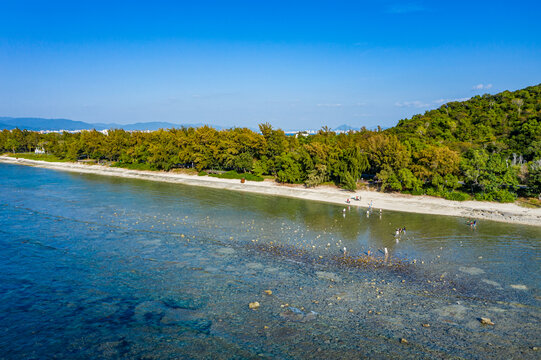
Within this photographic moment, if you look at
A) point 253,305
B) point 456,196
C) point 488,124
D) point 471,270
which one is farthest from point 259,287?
point 488,124

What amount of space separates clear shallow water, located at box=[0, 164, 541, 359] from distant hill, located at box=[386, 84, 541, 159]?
38010 millimetres

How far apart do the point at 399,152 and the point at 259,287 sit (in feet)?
137

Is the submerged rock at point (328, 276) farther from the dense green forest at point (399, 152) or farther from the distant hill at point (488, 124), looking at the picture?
the distant hill at point (488, 124)

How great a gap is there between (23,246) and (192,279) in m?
17.9

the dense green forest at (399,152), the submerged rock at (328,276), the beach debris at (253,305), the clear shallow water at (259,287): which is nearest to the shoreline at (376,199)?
the dense green forest at (399,152)

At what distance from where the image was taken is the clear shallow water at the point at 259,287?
57.2 feet

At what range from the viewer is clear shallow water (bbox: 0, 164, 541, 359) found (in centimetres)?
1744

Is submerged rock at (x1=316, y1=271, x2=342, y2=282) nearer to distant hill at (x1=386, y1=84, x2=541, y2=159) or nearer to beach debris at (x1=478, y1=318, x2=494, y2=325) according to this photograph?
beach debris at (x1=478, y1=318, x2=494, y2=325)

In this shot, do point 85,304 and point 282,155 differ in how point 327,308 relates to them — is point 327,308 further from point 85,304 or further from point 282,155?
point 282,155

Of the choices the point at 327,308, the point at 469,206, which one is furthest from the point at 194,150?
the point at 327,308

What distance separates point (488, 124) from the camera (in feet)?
285

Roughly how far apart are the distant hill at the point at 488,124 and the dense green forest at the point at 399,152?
0.73ft

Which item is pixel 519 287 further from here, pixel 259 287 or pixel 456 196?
pixel 456 196

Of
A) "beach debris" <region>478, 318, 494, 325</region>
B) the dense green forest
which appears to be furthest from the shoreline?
"beach debris" <region>478, 318, 494, 325</region>
